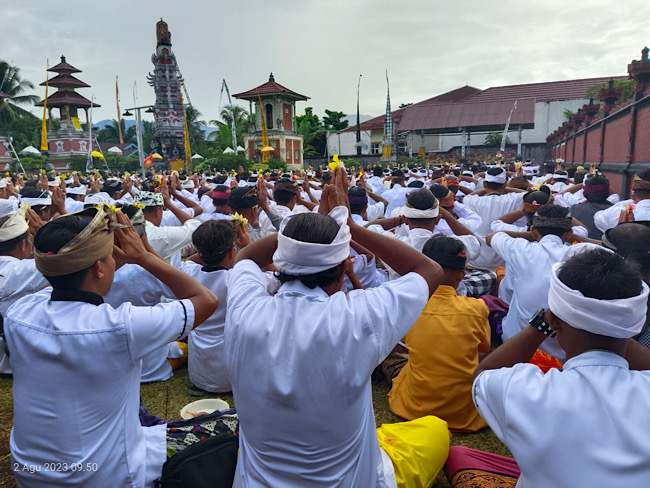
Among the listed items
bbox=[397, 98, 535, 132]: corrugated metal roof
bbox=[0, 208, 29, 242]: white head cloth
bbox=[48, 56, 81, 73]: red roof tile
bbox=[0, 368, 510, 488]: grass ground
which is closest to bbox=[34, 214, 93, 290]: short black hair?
bbox=[0, 368, 510, 488]: grass ground

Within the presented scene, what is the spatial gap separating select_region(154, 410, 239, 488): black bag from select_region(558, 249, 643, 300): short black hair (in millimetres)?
1752

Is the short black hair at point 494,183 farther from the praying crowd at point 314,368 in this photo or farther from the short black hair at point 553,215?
the praying crowd at point 314,368

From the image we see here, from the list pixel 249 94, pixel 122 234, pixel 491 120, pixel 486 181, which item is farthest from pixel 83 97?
pixel 122 234

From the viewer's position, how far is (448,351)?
10.5 ft

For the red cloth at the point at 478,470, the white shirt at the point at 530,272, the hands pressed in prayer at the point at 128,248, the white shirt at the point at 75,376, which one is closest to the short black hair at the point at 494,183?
the white shirt at the point at 530,272

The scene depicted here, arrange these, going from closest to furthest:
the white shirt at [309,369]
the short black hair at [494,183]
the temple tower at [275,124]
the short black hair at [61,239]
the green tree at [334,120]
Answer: the white shirt at [309,369] < the short black hair at [61,239] < the short black hair at [494,183] < the temple tower at [275,124] < the green tree at [334,120]

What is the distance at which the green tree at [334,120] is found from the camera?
4659 centimetres

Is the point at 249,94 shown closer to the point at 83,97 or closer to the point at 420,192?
the point at 83,97

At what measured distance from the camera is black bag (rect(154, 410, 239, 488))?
7.13 ft

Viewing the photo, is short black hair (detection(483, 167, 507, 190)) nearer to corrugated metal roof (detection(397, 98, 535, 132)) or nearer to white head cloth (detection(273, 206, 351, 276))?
white head cloth (detection(273, 206, 351, 276))

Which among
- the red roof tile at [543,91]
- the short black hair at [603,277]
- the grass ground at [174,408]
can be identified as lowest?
the grass ground at [174,408]

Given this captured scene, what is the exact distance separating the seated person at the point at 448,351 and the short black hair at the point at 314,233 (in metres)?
1.62

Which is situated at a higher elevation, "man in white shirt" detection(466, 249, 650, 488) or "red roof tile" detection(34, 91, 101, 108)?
"red roof tile" detection(34, 91, 101, 108)

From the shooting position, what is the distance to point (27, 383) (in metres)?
1.99
